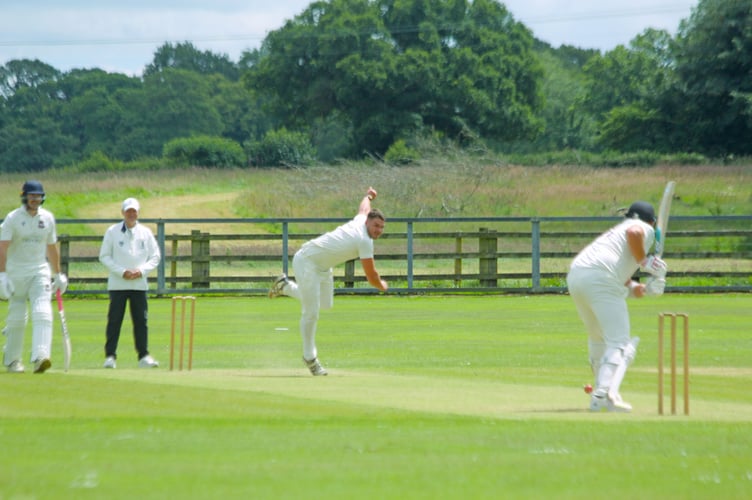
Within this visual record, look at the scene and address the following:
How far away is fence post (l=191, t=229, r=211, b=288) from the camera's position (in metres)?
28.8

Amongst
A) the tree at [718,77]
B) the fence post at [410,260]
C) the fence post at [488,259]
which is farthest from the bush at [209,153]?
the fence post at [410,260]

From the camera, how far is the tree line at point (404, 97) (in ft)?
211

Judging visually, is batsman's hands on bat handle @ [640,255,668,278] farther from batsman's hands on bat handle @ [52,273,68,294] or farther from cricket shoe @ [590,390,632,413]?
batsman's hands on bat handle @ [52,273,68,294]

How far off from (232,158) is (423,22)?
14.3m

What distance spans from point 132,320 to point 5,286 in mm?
1810

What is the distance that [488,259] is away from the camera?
96.2ft

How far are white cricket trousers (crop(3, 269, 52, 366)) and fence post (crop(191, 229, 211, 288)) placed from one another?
15342 mm

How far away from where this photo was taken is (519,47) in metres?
82.4

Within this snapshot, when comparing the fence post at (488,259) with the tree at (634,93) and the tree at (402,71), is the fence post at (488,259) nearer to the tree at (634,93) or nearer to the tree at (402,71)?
the tree at (634,93)

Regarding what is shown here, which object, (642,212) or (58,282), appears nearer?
(642,212)

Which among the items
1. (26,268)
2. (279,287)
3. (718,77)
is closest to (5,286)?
(26,268)

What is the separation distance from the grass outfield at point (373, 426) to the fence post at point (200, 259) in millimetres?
10887

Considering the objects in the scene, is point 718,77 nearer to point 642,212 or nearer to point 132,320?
point 132,320

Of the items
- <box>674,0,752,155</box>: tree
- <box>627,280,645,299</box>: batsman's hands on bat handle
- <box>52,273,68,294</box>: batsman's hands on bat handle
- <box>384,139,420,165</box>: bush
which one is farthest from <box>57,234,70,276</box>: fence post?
<box>674,0,752,155</box>: tree
